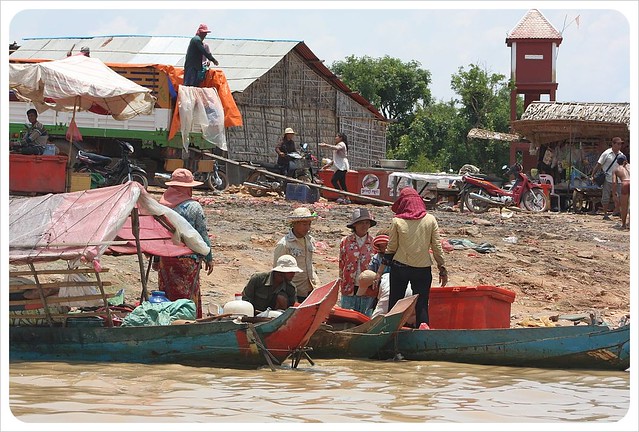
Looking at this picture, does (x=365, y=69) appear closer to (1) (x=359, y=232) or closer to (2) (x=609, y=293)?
(2) (x=609, y=293)

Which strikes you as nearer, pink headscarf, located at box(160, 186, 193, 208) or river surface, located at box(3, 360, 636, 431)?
river surface, located at box(3, 360, 636, 431)

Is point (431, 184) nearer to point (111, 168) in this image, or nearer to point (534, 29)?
point (111, 168)

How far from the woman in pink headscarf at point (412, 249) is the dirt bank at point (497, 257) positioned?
9.23 ft

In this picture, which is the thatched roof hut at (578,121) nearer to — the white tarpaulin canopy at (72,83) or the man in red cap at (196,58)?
the man in red cap at (196,58)

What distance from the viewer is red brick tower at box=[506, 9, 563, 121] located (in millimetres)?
31656

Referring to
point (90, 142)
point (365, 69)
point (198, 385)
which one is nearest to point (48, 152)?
point (90, 142)

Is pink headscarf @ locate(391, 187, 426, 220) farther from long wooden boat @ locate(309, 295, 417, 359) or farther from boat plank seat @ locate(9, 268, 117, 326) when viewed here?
boat plank seat @ locate(9, 268, 117, 326)

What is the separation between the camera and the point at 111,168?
17734mm

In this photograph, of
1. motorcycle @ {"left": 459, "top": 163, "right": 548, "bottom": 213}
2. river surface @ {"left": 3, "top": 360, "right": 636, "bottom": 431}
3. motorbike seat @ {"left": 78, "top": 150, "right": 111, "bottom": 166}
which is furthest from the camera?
motorcycle @ {"left": 459, "top": 163, "right": 548, "bottom": 213}

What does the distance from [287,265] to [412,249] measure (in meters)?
1.06

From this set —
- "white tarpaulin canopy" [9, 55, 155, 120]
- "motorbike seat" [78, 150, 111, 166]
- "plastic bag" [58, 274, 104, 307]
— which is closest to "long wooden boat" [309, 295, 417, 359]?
"plastic bag" [58, 274, 104, 307]

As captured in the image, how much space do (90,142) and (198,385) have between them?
1256 centimetres

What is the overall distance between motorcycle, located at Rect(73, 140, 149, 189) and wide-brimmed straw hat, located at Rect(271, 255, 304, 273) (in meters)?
8.45

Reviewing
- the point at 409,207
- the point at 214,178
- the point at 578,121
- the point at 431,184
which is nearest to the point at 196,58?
the point at 214,178
